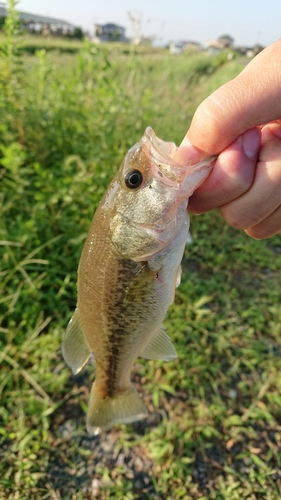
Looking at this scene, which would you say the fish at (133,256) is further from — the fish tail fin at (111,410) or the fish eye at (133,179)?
the fish tail fin at (111,410)

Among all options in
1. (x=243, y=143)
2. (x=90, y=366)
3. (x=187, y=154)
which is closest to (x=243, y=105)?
(x=243, y=143)

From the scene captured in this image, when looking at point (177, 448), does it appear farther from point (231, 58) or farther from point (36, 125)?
point (231, 58)

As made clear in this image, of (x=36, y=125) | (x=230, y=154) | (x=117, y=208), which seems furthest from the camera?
(x=36, y=125)

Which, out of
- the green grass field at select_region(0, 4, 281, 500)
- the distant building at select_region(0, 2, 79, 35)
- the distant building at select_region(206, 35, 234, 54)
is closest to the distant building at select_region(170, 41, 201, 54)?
the distant building at select_region(0, 2, 79, 35)

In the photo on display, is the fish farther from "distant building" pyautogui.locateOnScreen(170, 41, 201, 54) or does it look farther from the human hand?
"distant building" pyautogui.locateOnScreen(170, 41, 201, 54)

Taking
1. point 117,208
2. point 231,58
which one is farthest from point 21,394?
point 231,58
